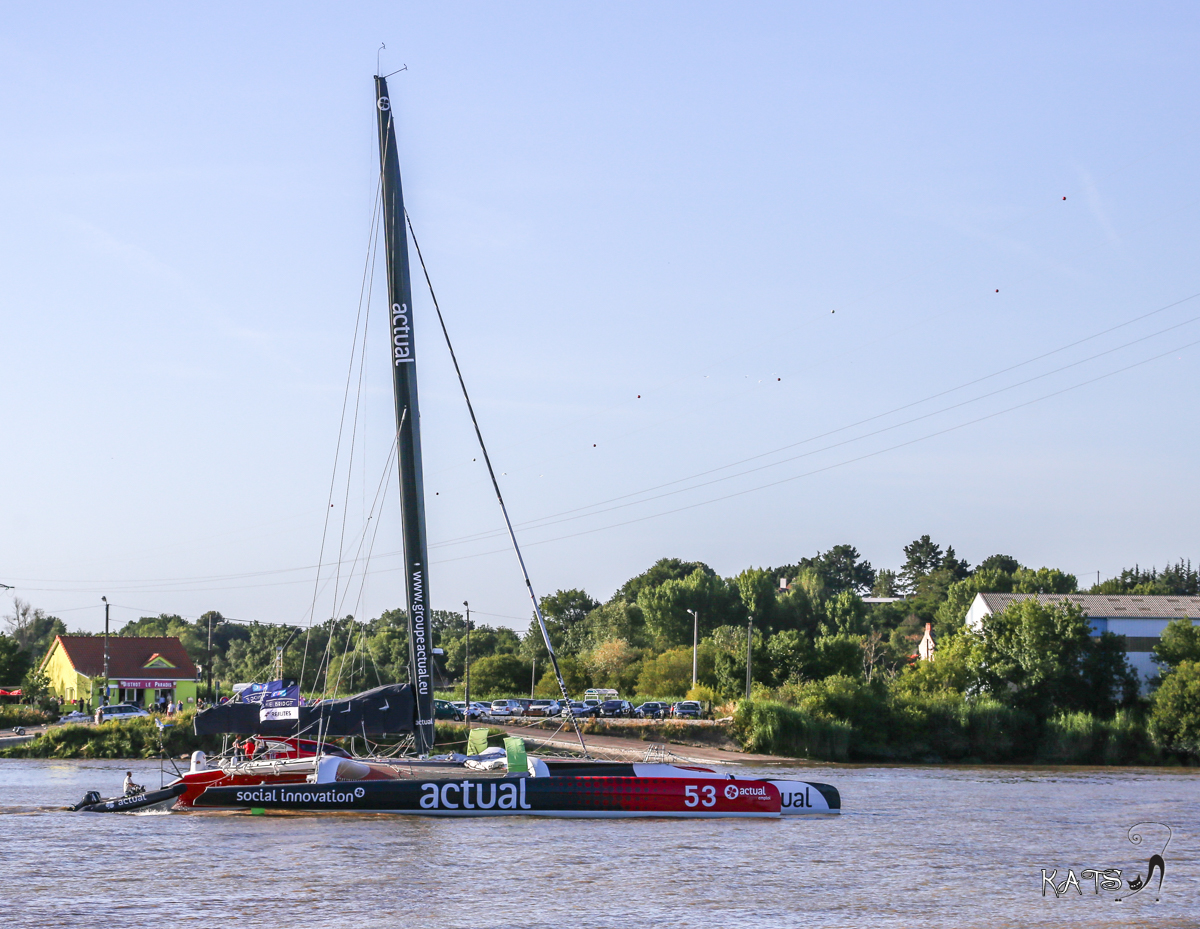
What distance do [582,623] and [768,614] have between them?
21422 mm

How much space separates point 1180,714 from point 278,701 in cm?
5817

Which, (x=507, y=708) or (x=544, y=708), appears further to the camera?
(x=544, y=708)

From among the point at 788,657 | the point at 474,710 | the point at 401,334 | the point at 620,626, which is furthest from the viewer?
the point at 620,626

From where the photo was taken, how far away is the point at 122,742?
6091 cm

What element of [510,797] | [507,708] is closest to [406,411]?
[510,797]

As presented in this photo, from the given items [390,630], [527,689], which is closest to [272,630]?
[390,630]

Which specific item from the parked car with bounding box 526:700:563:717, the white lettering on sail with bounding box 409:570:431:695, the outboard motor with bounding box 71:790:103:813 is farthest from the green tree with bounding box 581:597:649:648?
the white lettering on sail with bounding box 409:570:431:695

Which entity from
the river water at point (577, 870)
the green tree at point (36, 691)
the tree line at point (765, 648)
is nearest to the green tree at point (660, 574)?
the tree line at point (765, 648)

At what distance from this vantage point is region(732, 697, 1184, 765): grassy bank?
69812mm

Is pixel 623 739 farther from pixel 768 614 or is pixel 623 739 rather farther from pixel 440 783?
pixel 768 614

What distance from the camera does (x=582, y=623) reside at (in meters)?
138

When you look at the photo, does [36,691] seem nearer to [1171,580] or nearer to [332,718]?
[332,718]

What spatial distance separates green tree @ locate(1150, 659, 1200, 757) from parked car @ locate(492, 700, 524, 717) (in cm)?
3842

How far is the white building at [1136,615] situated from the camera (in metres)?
85.4
